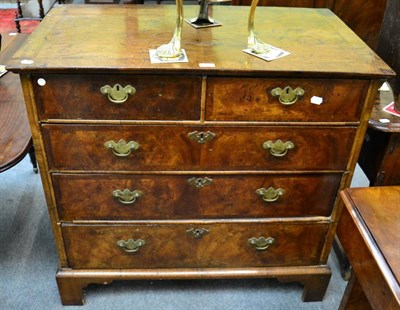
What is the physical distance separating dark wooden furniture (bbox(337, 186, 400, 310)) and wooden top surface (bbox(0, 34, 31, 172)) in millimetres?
986

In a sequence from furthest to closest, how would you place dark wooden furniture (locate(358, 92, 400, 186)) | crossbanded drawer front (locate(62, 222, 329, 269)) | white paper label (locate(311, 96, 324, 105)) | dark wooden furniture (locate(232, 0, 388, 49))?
dark wooden furniture (locate(232, 0, 388, 49))
crossbanded drawer front (locate(62, 222, 329, 269))
dark wooden furniture (locate(358, 92, 400, 186))
white paper label (locate(311, 96, 324, 105))

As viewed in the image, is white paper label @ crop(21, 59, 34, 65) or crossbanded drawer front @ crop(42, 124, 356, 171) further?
crossbanded drawer front @ crop(42, 124, 356, 171)

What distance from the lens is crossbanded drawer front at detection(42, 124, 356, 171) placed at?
1.30m

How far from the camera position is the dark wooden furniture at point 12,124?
1377mm

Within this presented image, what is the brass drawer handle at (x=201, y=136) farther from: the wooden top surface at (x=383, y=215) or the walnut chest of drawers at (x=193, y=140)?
the wooden top surface at (x=383, y=215)

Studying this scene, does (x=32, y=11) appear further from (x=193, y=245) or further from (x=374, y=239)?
(x=374, y=239)

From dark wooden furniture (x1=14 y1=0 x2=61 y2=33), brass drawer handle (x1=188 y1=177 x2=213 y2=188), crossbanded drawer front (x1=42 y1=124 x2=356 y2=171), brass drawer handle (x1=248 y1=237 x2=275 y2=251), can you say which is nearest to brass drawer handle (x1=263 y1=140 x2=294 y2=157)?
crossbanded drawer front (x1=42 y1=124 x2=356 y2=171)

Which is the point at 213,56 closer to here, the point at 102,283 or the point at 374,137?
the point at 374,137

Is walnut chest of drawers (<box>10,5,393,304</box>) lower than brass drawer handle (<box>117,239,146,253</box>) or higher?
higher

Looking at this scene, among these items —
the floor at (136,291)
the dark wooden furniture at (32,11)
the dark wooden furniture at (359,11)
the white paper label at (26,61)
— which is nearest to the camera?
the white paper label at (26,61)

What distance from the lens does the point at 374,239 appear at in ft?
3.23

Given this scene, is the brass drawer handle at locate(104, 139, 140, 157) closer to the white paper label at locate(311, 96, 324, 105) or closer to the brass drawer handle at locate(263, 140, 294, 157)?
the brass drawer handle at locate(263, 140, 294, 157)

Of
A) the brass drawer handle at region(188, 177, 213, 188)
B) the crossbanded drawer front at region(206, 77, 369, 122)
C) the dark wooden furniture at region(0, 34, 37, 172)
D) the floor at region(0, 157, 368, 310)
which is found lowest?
the floor at region(0, 157, 368, 310)

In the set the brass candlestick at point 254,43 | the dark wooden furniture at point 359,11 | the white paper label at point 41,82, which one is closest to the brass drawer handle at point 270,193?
the brass candlestick at point 254,43
